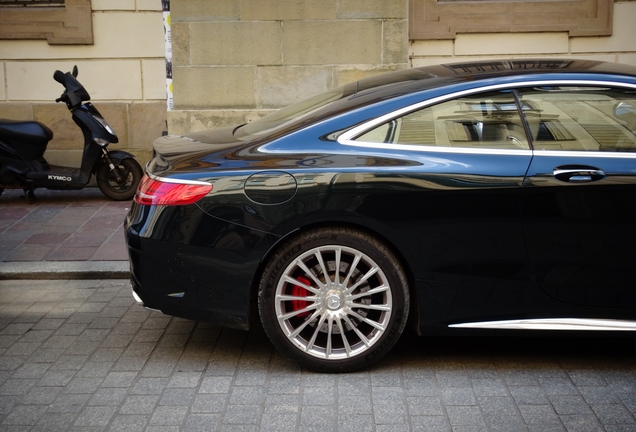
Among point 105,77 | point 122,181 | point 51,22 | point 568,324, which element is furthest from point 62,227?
point 568,324

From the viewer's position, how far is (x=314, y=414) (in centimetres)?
397

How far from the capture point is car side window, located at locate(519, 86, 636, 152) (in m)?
4.45

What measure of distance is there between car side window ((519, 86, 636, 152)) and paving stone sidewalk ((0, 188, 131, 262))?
11.6 feet

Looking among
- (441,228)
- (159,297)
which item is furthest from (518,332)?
(159,297)

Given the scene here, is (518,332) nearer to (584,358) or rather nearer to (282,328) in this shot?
(584,358)

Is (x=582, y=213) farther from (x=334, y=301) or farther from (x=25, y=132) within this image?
(x=25, y=132)

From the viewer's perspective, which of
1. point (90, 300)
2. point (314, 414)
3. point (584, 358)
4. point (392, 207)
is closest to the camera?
point (314, 414)

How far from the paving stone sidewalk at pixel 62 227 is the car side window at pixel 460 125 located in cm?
298

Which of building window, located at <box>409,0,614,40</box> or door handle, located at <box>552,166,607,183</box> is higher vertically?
building window, located at <box>409,0,614,40</box>

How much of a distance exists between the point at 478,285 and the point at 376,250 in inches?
22.2

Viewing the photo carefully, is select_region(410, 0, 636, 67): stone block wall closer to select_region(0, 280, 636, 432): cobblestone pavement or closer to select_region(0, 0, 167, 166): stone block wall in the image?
select_region(0, 0, 167, 166): stone block wall

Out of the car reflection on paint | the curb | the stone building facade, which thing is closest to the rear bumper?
the car reflection on paint

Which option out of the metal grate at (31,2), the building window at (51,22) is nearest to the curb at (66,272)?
the building window at (51,22)

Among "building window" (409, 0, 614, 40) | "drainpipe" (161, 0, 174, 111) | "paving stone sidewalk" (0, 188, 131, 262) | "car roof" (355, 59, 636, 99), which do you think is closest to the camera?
"car roof" (355, 59, 636, 99)
